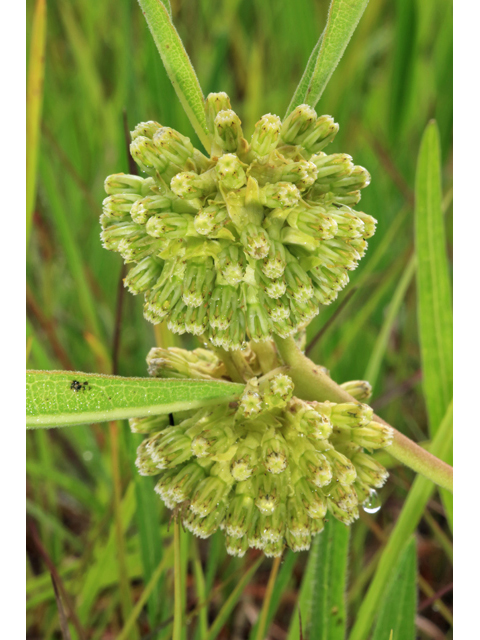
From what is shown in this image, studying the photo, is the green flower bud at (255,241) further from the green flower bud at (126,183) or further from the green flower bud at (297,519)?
the green flower bud at (297,519)

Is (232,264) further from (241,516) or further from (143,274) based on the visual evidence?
(241,516)

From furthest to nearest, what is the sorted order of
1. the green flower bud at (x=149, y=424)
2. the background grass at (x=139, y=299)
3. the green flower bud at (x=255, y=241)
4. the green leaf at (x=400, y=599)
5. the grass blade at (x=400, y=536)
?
the background grass at (x=139, y=299) < the grass blade at (x=400, y=536) < the green leaf at (x=400, y=599) < the green flower bud at (x=149, y=424) < the green flower bud at (x=255, y=241)

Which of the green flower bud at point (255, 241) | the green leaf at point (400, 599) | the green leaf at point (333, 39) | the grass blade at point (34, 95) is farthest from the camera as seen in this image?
the grass blade at point (34, 95)

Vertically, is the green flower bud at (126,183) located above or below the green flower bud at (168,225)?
above

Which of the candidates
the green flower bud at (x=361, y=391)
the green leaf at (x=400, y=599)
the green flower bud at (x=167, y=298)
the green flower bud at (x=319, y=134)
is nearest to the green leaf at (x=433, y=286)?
the green leaf at (x=400, y=599)

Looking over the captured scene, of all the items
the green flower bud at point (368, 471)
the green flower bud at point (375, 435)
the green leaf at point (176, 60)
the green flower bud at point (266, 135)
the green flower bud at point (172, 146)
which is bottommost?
the green flower bud at point (368, 471)

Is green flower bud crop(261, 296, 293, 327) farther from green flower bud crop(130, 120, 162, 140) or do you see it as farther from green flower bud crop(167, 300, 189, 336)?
green flower bud crop(130, 120, 162, 140)

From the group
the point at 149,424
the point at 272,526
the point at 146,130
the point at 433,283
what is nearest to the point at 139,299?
the point at 433,283

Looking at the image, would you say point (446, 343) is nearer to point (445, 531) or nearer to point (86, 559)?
point (445, 531)
